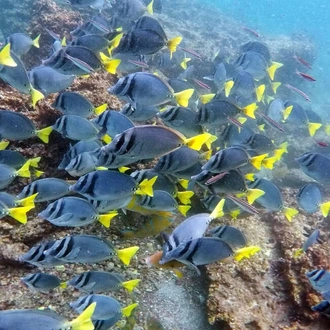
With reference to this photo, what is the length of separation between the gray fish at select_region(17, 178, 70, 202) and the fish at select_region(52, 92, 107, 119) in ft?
3.49

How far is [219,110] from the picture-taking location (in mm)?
4469

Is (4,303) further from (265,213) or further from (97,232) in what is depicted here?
(265,213)

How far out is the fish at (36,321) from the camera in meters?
1.83

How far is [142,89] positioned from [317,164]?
3.26m

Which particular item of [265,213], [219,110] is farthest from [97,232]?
[265,213]

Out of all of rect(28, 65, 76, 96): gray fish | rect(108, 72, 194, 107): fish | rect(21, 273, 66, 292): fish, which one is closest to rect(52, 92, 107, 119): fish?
rect(28, 65, 76, 96): gray fish

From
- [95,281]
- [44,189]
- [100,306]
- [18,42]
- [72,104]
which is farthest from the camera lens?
[18,42]

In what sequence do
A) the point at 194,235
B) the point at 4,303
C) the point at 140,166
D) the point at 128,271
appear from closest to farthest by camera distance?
the point at 194,235, the point at 4,303, the point at 128,271, the point at 140,166

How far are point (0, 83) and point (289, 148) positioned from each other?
31.9 ft

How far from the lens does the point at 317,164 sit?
17.1 feet

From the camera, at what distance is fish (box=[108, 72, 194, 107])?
3463mm

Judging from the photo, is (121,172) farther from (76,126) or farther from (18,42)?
(18,42)

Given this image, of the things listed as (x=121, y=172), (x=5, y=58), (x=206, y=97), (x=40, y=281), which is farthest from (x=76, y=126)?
(x=206, y=97)

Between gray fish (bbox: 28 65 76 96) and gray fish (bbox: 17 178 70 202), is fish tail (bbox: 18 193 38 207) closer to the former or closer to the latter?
gray fish (bbox: 17 178 70 202)
